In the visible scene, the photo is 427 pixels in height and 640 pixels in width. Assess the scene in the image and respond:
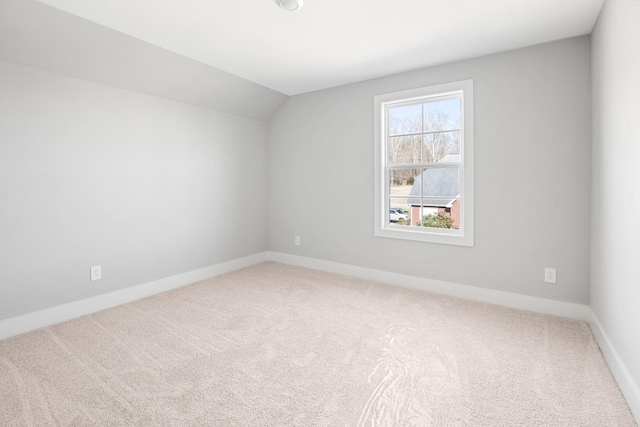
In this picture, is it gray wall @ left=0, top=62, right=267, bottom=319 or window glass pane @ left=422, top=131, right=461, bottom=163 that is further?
window glass pane @ left=422, top=131, right=461, bottom=163

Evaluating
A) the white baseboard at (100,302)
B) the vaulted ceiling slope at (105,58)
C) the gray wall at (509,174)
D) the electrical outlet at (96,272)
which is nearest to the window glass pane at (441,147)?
the gray wall at (509,174)

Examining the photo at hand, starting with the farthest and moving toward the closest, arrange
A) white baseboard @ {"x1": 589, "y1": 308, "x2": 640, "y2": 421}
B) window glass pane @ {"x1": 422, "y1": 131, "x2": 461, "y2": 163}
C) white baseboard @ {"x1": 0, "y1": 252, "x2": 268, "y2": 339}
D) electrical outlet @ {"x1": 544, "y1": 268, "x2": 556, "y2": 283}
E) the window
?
window glass pane @ {"x1": 422, "y1": 131, "x2": 461, "y2": 163}, the window, electrical outlet @ {"x1": 544, "y1": 268, "x2": 556, "y2": 283}, white baseboard @ {"x1": 0, "y1": 252, "x2": 268, "y2": 339}, white baseboard @ {"x1": 589, "y1": 308, "x2": 640, "y2": 421}

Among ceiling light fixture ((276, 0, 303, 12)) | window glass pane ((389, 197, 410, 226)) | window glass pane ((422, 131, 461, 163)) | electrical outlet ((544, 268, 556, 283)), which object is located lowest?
electrical outlet ((544, 268, 556, 283))

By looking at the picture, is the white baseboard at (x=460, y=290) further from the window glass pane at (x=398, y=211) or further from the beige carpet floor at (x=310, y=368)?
the window glass pane at (x=398, y=211)

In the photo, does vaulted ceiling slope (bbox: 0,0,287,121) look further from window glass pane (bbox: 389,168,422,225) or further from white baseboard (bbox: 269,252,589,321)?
white baseboard (bbox: 269,252,589,321)

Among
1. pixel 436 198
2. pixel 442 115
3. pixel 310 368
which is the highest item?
pixel 442 115

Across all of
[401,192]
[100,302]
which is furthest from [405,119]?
[100,302]

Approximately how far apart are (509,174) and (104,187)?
12.5 feet

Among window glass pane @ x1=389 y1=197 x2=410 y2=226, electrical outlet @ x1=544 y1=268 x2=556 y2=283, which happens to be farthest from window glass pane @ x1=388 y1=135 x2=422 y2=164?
electrical outlet @ x1=544 y1=268 x2=556 y2=283

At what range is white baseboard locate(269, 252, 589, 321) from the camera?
2.75 m

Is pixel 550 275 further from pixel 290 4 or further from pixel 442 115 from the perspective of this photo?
pixel 290 4

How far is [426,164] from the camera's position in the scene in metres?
3.44

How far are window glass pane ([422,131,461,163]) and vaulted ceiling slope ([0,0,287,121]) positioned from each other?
214cm

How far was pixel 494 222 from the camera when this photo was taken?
3.04 m
